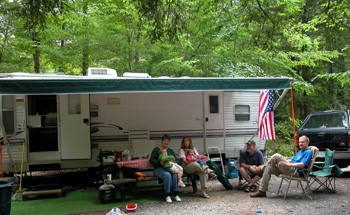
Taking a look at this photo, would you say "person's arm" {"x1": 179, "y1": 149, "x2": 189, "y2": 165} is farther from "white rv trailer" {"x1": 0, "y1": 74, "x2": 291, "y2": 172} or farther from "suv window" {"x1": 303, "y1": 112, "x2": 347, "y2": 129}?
"suv window" {"x1": 303, "y1": 112, "x2": 347, "y2": 129}

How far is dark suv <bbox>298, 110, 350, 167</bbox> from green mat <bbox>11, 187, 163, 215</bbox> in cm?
369

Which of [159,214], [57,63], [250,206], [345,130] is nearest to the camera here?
[159,214]

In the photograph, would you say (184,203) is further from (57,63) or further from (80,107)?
(57,63)

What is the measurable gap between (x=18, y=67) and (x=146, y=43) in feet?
15.5

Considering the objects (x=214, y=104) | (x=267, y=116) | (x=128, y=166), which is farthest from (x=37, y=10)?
(x=267, y=116)

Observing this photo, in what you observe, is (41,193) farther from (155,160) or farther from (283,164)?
(283,164)

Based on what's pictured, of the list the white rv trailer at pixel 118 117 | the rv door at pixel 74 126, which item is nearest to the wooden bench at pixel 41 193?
the white rv trailer at pixel 118 117

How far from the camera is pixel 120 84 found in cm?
628

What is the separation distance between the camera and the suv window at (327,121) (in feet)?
26.1

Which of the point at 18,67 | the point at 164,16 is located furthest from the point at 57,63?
the point at 164,16

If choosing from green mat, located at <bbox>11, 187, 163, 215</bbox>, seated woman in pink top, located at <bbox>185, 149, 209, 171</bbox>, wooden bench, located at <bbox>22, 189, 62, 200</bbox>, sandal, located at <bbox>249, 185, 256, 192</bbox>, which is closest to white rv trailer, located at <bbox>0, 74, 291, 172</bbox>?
wooden bench, located at <bbox>22, 189, 62, 200</bbox>

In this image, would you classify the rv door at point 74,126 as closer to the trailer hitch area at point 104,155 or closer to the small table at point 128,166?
the trailer hitch area at point 104,155

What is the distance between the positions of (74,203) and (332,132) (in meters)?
5.46

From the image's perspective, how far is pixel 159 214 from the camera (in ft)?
17.7
